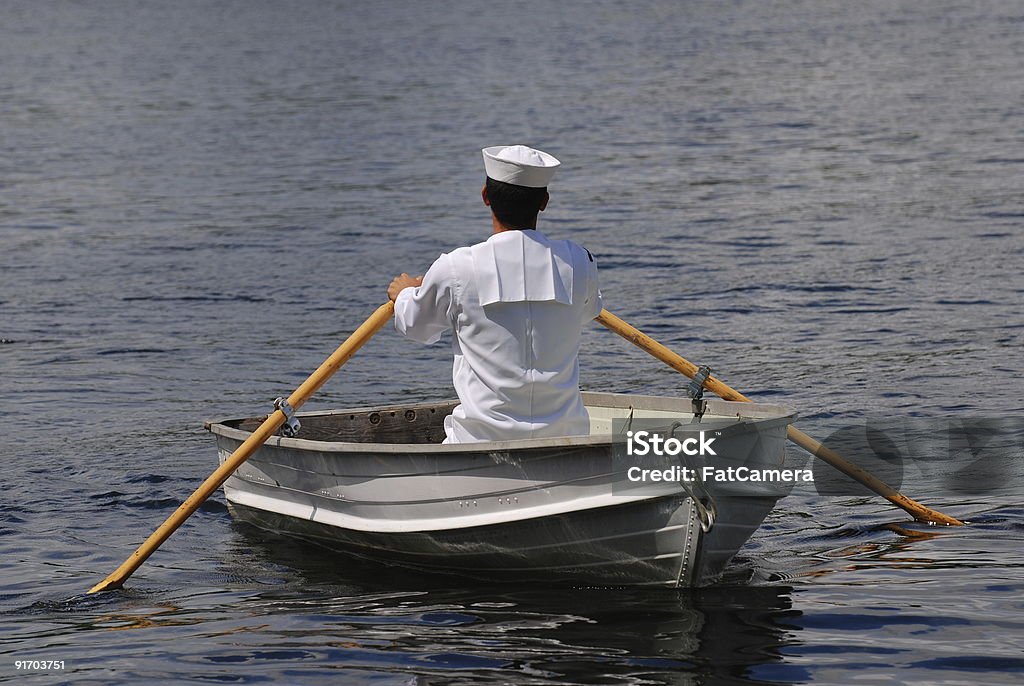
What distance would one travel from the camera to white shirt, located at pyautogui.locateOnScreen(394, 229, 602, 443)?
7.54m

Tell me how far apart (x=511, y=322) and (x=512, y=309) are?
7 cm

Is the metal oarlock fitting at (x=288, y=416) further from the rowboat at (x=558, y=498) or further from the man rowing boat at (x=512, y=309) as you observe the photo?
the man rowing boat at (x=512, y=309)

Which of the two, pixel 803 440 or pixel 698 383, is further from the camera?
pixel 803 440

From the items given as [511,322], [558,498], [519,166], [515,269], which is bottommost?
[558,498]

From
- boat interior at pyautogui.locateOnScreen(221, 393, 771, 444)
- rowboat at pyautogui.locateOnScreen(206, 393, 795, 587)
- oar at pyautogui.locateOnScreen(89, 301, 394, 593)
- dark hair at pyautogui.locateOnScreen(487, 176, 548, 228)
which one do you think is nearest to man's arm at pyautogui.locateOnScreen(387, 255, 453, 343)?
dark hair at pyautogui.locateOnScreen(487, 176, 548, 228)

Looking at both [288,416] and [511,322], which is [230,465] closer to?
[288,416]

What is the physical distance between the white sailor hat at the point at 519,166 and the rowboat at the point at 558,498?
133cm

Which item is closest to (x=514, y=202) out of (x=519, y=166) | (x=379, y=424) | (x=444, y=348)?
(x=519, y=166)

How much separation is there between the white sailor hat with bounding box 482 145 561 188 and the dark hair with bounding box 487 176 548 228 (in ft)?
0.12

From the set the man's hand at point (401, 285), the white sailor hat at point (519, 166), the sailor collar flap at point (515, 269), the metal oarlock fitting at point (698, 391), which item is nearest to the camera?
the white sailor hat at point (519, 166)

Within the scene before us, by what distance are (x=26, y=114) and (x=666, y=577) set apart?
3118 centimetres

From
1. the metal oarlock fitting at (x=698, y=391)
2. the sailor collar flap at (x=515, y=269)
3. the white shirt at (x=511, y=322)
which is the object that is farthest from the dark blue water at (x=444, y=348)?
the sailor collar flap at (x=515, y=269)

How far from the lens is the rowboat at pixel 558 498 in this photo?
747 cm

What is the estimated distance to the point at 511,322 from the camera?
7.62 m
